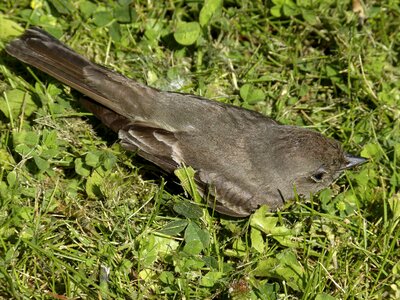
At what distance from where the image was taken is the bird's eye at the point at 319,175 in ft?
21.3

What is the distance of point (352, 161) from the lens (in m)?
6.68

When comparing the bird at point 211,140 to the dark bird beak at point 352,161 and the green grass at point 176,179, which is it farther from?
the green grass at point 176,179

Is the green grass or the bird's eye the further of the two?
the bird's eye

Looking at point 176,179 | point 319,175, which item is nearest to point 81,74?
point 176,179

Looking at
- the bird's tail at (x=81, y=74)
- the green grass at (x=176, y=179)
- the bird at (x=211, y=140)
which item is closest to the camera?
the green grass at (x=176, y=179)

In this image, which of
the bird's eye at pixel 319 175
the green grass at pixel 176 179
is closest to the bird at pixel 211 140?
the bird's eye at pixel 319 175

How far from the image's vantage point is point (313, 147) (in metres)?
6.48

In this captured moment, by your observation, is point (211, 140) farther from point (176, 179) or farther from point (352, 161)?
point (352, 161)

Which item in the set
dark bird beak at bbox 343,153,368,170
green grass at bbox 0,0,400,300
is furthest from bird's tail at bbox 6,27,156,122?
dark bird beak at bbox 343,153,368,170

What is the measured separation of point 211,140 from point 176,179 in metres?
0.44

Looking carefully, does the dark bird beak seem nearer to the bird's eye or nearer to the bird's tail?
the bird's eye

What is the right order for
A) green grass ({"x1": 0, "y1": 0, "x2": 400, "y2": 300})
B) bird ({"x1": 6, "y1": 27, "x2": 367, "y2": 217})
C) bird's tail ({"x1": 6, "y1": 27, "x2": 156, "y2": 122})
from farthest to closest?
bird's tail ({"x1": 6, "y1": 27, "x2": 156, "y2": 122}), bird ({"x1": 6, "y1": 27, "x2": 367, "y2": 217}), green grass ({"x1": 0, "y1": 0, "x2": 400, "y2": 300})

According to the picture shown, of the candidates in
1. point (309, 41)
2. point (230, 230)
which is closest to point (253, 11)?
point (309, 41)

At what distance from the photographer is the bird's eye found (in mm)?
6500
